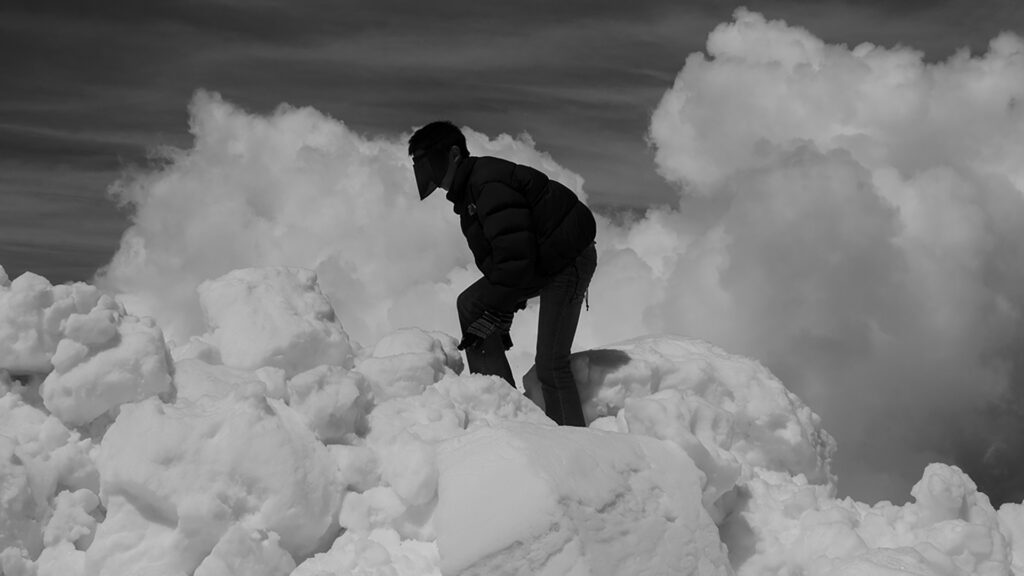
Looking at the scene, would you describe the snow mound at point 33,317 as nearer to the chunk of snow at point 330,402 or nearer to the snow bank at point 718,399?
the chunk of snow at point 330,402

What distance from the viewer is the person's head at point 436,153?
614 cm

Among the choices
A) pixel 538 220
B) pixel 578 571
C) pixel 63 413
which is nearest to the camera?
pixel 578 571

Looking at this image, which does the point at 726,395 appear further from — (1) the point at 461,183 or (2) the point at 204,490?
(2) the point at 204,490

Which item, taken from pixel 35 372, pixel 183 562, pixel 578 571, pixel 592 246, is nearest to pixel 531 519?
pixel 578 571

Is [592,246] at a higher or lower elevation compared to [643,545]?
higher

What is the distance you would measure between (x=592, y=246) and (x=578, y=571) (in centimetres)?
216

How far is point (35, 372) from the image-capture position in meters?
5.78

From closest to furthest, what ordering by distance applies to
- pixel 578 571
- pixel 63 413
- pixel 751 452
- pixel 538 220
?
1. pixel 578 571
2. pixel 63 413
3. pixel 538 220
4. pixel 751 452

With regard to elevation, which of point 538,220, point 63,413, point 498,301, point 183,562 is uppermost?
point 538,220

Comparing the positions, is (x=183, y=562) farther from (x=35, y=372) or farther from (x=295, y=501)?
(x=35, y=372)

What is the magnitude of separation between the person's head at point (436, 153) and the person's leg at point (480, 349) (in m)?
0.59

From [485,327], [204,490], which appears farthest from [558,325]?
[204,490]

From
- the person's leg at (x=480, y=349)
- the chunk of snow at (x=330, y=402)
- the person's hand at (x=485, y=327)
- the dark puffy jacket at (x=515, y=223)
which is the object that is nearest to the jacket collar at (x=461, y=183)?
the dark puffy jacket at (x=515, y=223)

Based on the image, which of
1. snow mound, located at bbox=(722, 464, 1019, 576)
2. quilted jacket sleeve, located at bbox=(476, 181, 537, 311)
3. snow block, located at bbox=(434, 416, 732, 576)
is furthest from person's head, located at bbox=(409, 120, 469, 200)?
snow mound, located at bbox=(722, 464, 1019, 576)
